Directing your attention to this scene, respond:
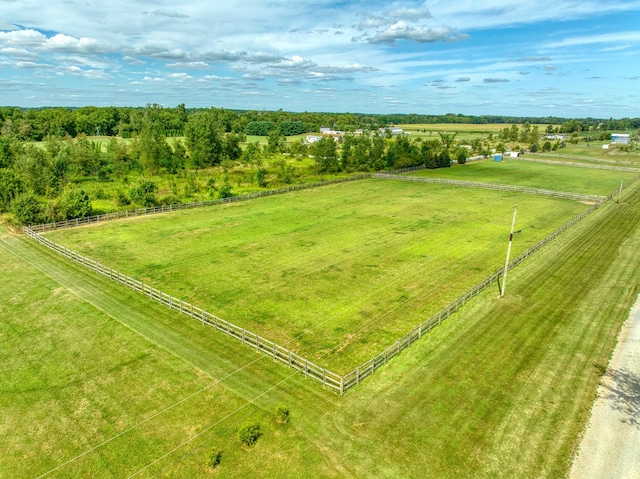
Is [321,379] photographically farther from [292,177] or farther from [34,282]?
[292,177]

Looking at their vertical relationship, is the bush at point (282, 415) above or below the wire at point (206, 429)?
above

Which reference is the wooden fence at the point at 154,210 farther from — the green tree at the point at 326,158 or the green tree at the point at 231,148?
the green tree at the point at 231,148

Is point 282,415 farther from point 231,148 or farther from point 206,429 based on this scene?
point 231,148

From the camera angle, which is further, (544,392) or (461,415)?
(544,392)

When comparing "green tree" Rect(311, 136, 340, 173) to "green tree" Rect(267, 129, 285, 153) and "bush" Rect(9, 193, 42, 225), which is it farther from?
"bush" Rect(9, 193, 42, 225)

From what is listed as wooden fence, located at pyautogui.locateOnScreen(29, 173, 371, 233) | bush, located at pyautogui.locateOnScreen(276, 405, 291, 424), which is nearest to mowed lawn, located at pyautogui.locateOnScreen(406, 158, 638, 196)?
wooden fence, located at pyautogui.locateOnScreen(29, 173, 371, 233)

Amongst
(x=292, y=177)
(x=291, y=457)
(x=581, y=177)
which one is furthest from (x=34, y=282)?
(x=581, y=177)

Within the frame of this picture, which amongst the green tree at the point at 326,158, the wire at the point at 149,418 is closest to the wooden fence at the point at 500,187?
the green tree at the point at 326,158

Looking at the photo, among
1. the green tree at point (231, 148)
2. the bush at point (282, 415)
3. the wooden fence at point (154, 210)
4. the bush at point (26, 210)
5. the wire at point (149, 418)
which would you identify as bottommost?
the wire at point (149, 418)

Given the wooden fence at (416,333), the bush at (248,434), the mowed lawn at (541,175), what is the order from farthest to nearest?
the mowed lawn at (541,175), the wooden fence at (416,333), the bush at (248,434)
